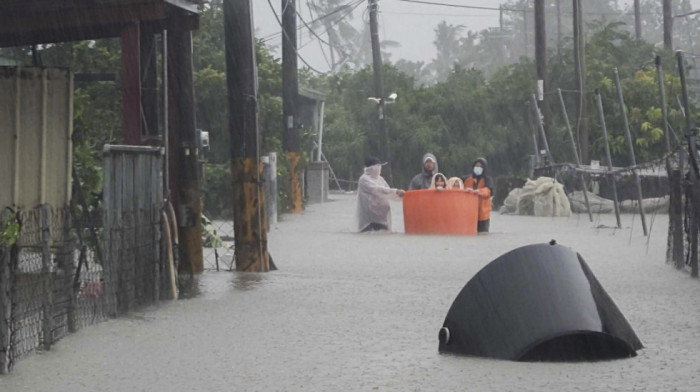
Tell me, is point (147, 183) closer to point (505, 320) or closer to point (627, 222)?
point (505, 320)

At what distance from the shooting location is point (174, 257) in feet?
48.9

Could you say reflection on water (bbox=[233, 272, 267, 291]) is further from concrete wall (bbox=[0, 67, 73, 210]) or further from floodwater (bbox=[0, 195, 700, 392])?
concrete wall (bbox=[0, 67, 73, 210])

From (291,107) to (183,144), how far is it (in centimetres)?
2283

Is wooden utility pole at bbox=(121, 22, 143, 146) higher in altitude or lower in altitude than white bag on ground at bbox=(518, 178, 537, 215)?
higher

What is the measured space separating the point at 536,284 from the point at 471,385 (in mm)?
1503

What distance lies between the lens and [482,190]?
26.9 metres

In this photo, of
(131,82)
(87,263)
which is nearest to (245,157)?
(131,82)

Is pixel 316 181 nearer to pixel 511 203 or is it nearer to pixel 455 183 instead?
pixel 511 203

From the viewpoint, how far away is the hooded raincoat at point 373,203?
27359 millimetres

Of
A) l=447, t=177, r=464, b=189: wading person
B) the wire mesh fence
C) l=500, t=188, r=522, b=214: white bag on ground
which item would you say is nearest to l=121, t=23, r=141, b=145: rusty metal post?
the wire mesh fence

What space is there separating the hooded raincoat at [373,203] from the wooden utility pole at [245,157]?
10.4 metres

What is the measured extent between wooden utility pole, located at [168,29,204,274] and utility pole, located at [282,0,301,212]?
21.2 meters

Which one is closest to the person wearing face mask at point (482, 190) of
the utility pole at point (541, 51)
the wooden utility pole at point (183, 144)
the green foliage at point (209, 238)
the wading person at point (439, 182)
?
the wading person at point (439, 182)

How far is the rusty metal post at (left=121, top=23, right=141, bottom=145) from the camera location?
1446 cm
